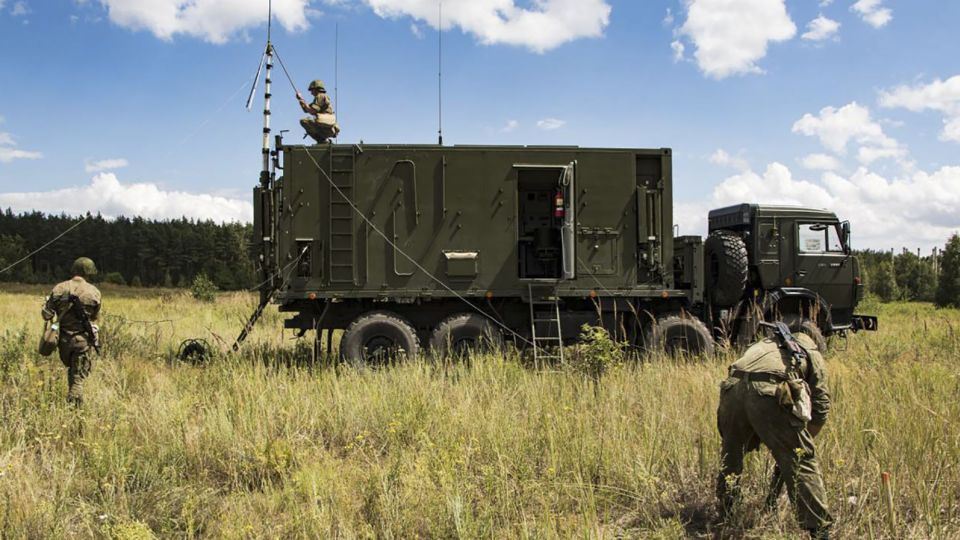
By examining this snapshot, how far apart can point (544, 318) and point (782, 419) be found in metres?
5.50

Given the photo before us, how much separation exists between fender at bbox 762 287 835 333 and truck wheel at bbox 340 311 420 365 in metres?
5.69

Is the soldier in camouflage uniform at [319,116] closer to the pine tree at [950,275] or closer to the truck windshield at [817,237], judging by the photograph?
the truck windshield at [817,237]

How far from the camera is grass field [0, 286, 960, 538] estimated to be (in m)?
3.78

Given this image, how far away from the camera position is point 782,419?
3.55 meters

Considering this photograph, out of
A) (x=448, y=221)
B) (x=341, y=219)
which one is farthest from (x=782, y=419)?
(x=341, y=219)

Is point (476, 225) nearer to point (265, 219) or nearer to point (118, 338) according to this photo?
point (265, 219)

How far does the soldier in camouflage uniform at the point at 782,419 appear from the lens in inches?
139

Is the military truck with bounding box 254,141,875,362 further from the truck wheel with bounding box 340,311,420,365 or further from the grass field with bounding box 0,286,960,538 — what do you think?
the grass field with bounding box 0,286,960,538

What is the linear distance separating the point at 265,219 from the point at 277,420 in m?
3.85

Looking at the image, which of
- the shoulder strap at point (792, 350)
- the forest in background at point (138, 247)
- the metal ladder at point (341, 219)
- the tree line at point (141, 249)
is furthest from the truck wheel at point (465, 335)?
the tree line at point (141, 249)

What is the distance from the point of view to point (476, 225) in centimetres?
886

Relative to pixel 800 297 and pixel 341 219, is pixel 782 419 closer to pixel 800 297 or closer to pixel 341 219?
pixel 341 219

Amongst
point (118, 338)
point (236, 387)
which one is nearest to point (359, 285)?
point (236, 387)

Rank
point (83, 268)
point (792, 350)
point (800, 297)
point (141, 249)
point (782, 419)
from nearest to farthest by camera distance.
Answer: point (782, 419), point (792, 350), point (83, 268), point (800, 297), point (141, 249)
